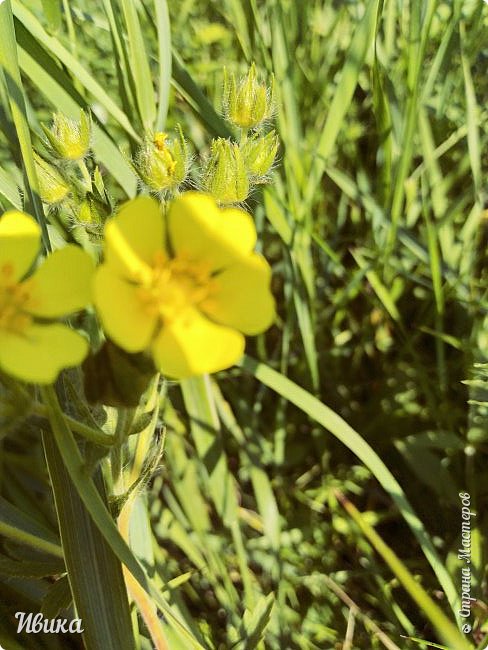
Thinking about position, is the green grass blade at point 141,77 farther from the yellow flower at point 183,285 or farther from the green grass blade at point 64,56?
the yellow flower at point 183,285

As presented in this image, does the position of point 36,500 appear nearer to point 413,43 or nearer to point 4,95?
point 4,95

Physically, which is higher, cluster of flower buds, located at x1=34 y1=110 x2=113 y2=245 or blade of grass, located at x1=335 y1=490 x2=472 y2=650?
cluster of flower buds, located at x1=34 y1=110 x2=113 y2=245

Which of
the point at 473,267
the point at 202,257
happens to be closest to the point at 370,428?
the point at 473,267

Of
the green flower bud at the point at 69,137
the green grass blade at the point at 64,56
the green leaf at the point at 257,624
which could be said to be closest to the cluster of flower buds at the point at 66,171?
the green flower bud at the point at 69,137

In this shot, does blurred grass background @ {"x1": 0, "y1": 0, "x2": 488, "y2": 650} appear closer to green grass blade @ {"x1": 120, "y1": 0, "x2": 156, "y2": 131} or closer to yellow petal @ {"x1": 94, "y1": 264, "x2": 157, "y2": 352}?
green grass blade @ {"x1": 120, "y1": 0, "x2": 156, "y2": 131}

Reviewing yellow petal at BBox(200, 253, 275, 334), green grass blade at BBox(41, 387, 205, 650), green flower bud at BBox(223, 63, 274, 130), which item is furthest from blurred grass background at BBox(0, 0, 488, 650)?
yellow petal at BBox(200, 253, 275, 334)

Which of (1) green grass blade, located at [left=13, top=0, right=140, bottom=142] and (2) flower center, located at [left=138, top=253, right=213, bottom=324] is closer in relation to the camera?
(2) flower center, located at [left=138, top=253, right=213, bottom=324]

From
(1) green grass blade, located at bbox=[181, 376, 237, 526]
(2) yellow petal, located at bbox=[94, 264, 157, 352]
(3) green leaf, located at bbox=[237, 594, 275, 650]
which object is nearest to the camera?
(2) yellow petal, located at bbox=[94, 264, 157, 352]
